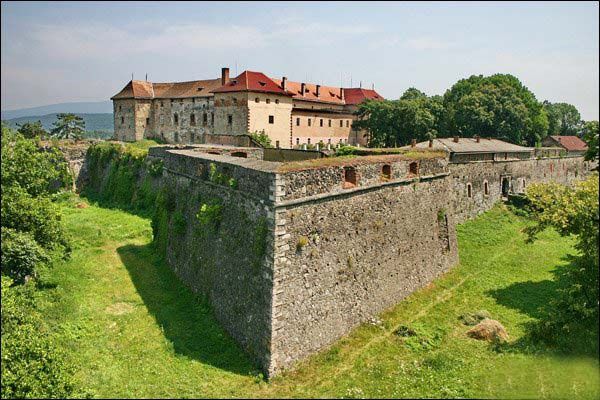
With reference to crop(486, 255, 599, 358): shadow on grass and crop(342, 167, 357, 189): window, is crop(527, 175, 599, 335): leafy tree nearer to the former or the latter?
crop(486, 255, 599, 358): shadow on grass

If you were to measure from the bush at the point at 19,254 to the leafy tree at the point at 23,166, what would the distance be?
1609mm

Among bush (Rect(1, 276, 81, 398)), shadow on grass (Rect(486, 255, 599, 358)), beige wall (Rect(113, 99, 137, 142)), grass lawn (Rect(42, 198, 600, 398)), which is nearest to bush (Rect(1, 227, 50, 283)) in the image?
bush (Rect(1, 276, 81, 398))

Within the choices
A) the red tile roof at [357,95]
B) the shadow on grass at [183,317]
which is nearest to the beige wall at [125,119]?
the red tile roof at [357,95]

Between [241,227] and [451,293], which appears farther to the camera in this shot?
[451,293]

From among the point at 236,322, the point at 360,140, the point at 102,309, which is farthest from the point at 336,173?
the point at 360,140

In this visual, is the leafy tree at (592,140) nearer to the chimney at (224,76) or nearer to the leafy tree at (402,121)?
the leafy tree at (402,121)

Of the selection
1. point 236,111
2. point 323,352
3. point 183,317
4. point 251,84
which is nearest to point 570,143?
point 251,84

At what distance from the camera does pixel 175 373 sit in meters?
10.2

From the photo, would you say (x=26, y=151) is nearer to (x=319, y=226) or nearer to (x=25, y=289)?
(x=25, y=289)

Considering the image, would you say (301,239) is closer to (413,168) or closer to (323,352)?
(323,352)

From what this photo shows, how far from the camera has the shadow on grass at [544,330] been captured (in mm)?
10617

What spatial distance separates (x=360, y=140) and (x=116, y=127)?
88.1 ft

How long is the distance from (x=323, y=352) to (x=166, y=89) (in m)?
42.6

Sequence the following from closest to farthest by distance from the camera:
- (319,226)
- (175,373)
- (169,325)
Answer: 1. (175,373)
2. (319,226)
3. (169,325)
